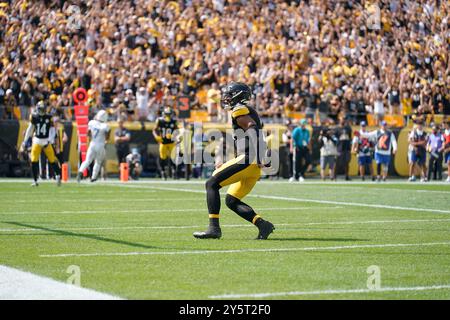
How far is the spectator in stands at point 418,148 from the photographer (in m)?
26.6

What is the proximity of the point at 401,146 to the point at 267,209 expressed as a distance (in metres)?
15.9

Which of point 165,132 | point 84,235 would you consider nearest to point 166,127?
point 165,132

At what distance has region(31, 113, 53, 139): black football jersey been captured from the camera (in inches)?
830

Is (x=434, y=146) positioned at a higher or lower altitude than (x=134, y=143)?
lower

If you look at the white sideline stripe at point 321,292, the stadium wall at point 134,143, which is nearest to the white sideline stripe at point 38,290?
the white sideline stripe at point 321,292

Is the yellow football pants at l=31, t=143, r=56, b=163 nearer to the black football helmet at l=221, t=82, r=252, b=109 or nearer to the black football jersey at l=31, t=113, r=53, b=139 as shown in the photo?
the black football jersey at l=31, t=113, r=53, b=139

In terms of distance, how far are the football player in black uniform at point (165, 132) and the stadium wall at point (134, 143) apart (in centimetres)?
160

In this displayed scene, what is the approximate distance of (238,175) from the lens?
1001 cm

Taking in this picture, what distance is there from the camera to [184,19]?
29016mm

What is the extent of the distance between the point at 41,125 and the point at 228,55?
28.4 ft

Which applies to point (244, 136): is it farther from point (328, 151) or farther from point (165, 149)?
point (328, 151)

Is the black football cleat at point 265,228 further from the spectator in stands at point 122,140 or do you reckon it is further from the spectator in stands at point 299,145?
the spectator in stands at point 122,140

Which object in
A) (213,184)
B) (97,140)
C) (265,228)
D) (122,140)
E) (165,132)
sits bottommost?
(265,228)
